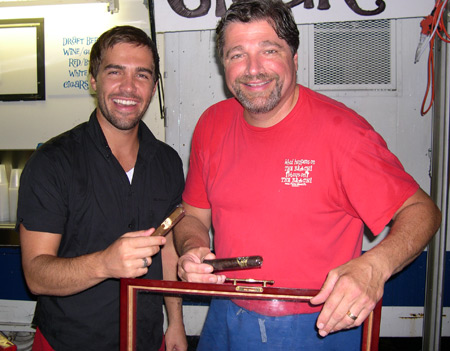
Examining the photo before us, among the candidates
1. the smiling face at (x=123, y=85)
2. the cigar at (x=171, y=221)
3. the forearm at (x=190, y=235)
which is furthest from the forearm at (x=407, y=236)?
the smiling face at (x=123, y=85)

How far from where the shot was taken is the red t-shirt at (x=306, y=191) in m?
1.31

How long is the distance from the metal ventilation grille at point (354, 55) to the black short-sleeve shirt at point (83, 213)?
1555mm

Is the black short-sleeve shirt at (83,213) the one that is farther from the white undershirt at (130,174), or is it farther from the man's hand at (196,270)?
the man's hand at (196,270)

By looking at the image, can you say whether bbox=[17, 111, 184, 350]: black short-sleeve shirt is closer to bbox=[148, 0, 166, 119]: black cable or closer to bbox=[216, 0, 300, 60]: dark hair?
bbox=[216, 0, 300, 60]: dark hair

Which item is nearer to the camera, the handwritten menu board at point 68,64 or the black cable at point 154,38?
the black cable at point 154,38

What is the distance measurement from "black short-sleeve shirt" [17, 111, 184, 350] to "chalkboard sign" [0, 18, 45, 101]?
55.1 inches

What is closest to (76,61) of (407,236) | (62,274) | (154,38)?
(154,38)

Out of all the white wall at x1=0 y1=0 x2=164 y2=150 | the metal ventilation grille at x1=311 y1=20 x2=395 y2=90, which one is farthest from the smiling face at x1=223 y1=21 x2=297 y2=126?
the white wall at x1=0 y1=0 x2=164 y2=150

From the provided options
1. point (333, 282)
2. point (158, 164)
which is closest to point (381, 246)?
point (333, 282)

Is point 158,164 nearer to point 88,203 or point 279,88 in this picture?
point 88,203

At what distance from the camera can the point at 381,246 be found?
1088 mm

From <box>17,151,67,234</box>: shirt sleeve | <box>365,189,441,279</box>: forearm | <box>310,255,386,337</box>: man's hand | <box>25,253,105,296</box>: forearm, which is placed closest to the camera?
<box>310,255,386,337</box>: man's hand

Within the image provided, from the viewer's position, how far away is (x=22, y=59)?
8.91 feet

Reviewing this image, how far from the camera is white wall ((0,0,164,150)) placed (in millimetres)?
2617
